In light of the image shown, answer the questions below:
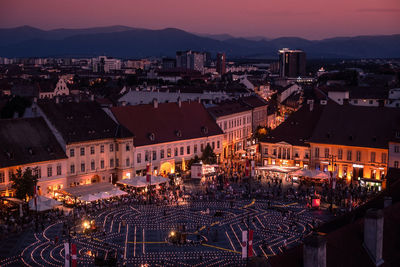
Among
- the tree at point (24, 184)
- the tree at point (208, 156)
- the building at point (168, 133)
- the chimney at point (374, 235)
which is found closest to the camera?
the chimney at point (374, 235)

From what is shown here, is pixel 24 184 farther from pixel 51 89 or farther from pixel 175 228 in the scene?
pixel 51 89

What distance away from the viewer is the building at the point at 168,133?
65.4 metres

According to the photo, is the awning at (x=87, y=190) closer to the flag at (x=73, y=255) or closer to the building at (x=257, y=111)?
the flag at (x=73, y=255)

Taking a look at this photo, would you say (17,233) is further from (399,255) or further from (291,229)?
(399,255)

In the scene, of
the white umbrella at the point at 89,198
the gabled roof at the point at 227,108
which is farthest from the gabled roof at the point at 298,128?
the white umbrella at the point at 89,198

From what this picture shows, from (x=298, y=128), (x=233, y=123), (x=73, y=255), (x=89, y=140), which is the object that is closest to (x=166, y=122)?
(x=89, y=140)

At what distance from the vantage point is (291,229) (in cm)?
4381

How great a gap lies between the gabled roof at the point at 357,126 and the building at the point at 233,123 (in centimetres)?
1872

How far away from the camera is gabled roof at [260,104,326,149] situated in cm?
6931

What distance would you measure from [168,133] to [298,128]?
17930mm

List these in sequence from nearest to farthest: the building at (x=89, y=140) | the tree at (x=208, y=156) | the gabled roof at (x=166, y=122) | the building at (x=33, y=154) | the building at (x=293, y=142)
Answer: the building at (x=33, y=154) → the building at (x=89, y=140) → the gabled roof at (x=166, y=122) → the building at (x=293, y=142) → the tree at (x=208, y=156)

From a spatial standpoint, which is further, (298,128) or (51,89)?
(51,89)

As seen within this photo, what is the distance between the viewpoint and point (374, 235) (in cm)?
1881

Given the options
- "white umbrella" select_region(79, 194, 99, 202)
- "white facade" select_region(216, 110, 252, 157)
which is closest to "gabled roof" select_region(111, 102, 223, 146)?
"white facade" select_region(216, 110, 252, 157)
